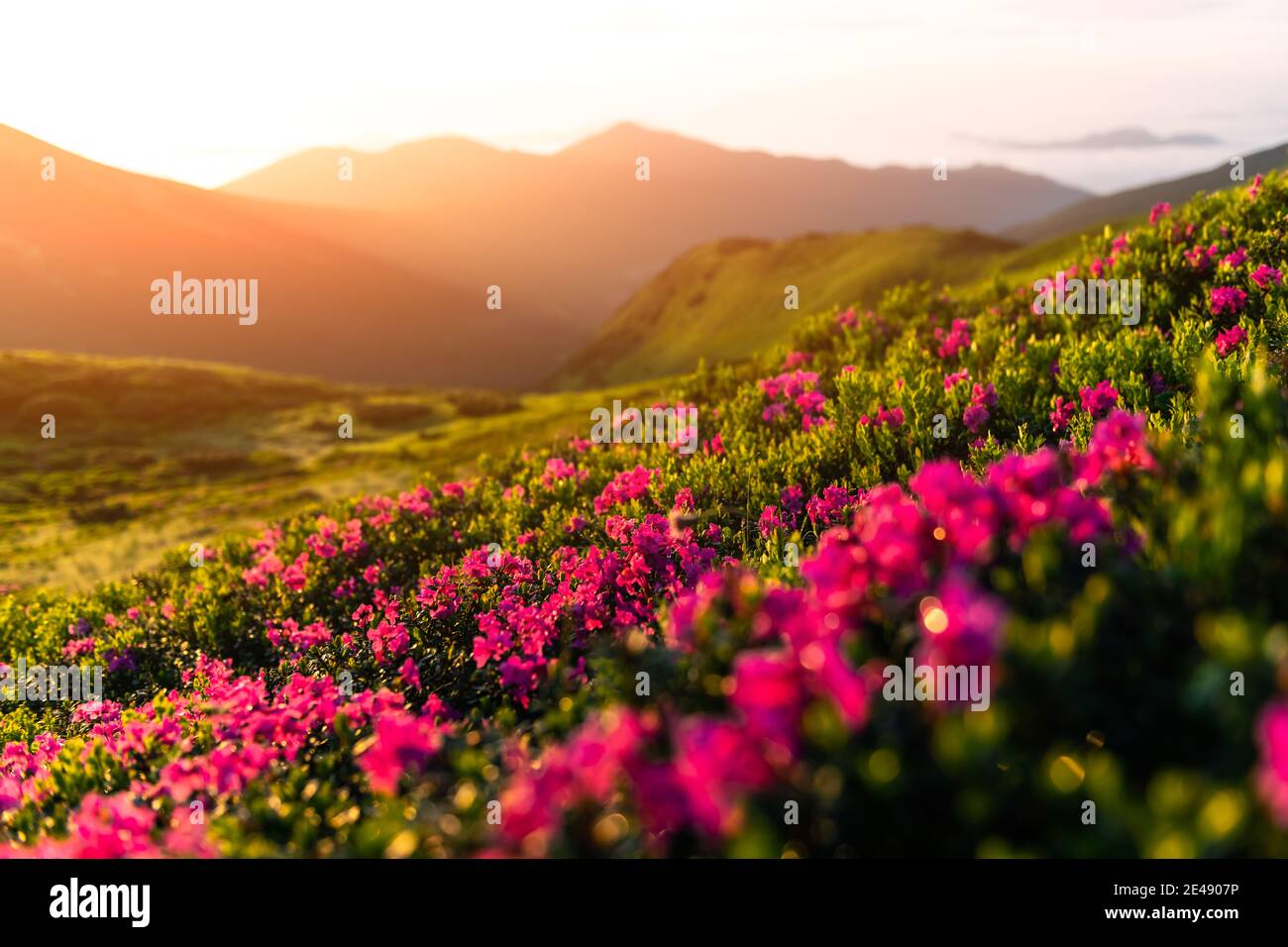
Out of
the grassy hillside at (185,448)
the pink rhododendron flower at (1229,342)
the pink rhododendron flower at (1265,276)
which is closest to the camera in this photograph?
the pink rhododendron flower at (1229,342)

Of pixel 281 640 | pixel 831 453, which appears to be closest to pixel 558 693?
pixel 831 453

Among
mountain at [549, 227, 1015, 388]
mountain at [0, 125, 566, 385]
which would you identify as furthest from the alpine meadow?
mountain at [0, 125, 566, 385]

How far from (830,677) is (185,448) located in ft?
179

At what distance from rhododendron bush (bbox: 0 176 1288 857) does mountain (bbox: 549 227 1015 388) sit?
58290mm

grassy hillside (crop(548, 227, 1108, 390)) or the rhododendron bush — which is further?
grassy hillside (crop(548, 227, 1108, 390))

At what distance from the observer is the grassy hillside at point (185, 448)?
23.2 meters

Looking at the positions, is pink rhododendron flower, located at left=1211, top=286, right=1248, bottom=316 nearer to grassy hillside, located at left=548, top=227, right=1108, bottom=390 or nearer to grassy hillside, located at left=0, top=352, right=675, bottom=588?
grassy hillside, located at left=0, top=352, right=675, bottom=588

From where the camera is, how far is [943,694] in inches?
90.6

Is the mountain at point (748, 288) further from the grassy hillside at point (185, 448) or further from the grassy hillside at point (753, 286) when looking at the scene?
the grassy hillside at point (185, 448)

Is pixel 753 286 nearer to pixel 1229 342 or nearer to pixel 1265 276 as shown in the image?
pixel 1265 276

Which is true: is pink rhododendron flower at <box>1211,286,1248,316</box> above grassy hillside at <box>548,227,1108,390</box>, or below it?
below

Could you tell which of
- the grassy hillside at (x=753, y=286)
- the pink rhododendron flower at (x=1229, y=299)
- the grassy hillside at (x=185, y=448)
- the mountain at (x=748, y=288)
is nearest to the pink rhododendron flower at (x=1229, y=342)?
the pink rhododendron flower at (x=1229, y=299)

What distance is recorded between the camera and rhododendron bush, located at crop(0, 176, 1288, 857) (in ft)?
7.16

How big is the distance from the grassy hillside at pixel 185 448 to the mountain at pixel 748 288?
33.4 metres
